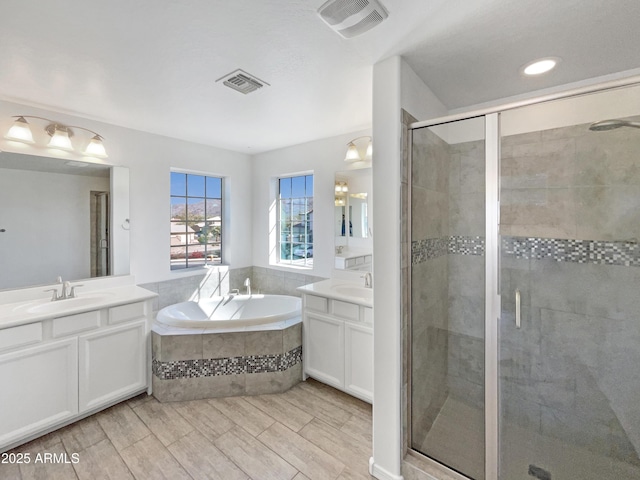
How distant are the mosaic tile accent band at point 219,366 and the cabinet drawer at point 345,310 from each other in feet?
1.90

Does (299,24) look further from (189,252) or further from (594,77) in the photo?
(189,252)

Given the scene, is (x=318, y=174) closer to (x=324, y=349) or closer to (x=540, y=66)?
(x=324, y=349)

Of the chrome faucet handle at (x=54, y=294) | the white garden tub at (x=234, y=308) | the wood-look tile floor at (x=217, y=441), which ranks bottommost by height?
the wood-look tile floor at (x=217, y=441)

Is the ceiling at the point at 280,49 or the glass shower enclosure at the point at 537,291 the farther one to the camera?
the glass shower enclosure at the point at 537,291

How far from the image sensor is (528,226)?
176cm

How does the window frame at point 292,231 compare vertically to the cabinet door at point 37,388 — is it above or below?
above

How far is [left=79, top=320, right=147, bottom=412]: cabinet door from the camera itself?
2.11 m

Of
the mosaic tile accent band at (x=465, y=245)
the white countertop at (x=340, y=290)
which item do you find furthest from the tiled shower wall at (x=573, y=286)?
the white countertop at (x=340, y=290)

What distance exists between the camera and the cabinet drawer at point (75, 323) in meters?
1.98

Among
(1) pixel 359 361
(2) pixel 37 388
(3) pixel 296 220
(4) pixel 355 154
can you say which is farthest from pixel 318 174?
(2) pixel 37 388

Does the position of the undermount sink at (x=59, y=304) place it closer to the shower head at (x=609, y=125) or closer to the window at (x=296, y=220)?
the window at (x=296, y=220)

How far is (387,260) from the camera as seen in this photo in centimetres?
166

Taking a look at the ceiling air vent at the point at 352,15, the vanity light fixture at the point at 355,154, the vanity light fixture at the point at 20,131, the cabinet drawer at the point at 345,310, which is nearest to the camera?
the ceiling air vent at the point at 352,15

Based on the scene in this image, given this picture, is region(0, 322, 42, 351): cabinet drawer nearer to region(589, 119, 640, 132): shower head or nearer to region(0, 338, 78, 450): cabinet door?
region(0, 338, 78, 450): cabinet door
